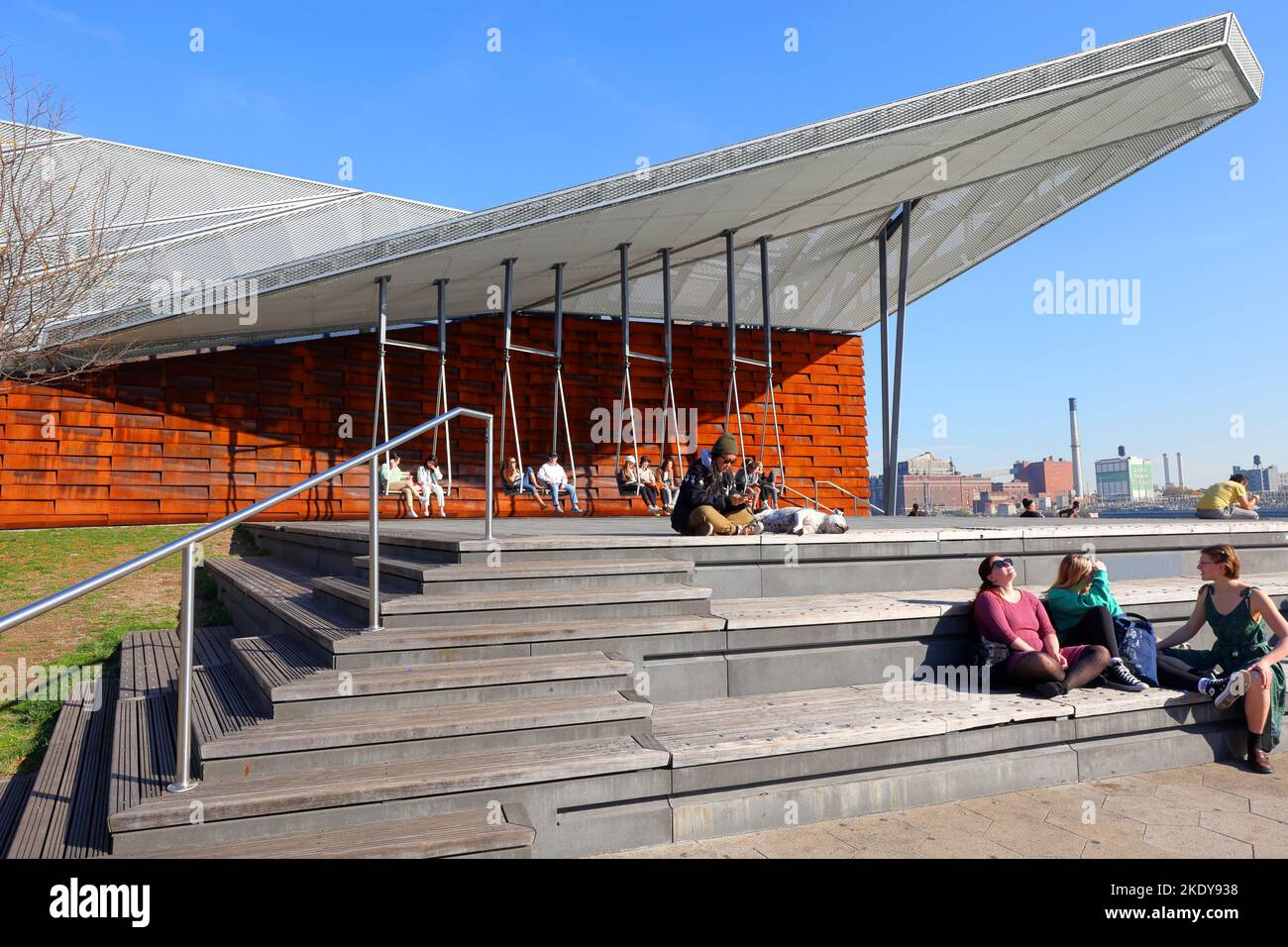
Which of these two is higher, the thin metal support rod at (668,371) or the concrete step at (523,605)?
the thin metal support rod at (668,371)

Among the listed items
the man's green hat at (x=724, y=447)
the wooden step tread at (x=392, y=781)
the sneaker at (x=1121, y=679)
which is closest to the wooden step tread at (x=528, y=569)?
the man's green hat at (x=724, y=447)

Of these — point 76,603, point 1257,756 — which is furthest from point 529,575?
point 76,603

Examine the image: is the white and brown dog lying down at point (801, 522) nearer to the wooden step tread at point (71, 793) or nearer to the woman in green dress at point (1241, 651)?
the woman in green dress at point (1241, 651)

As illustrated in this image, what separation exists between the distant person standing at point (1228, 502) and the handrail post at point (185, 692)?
35.5ft

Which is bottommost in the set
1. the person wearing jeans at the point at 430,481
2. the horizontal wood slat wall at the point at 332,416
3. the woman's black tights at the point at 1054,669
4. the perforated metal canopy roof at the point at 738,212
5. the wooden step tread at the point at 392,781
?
the wooden step tread at the point at 392,781

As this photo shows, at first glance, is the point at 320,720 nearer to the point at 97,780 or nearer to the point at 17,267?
the point at 97,780

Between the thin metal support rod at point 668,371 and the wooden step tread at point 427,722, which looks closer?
the wooden step tread at point 427,722

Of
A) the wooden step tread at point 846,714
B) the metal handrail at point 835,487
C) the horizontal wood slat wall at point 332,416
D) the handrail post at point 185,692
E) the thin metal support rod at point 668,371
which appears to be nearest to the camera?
the handrail post at point 185,692

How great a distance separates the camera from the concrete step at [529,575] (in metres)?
Answer: 4.46

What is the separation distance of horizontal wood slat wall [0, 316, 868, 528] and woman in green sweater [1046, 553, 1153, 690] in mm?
12635

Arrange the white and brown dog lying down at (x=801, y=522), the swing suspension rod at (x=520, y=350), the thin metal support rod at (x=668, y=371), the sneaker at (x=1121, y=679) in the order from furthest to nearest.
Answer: the thin metal support rod at (x=668, y=371), the swing suspension rod at (x=520, y=350), the white and brown dog lying down at (x=801, y=522), the sneaker at (x=1121, y=679)

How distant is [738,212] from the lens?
13766 millimetres

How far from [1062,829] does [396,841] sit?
9.42ft

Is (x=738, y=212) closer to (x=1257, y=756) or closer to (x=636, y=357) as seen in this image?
(x=636, y=357)
